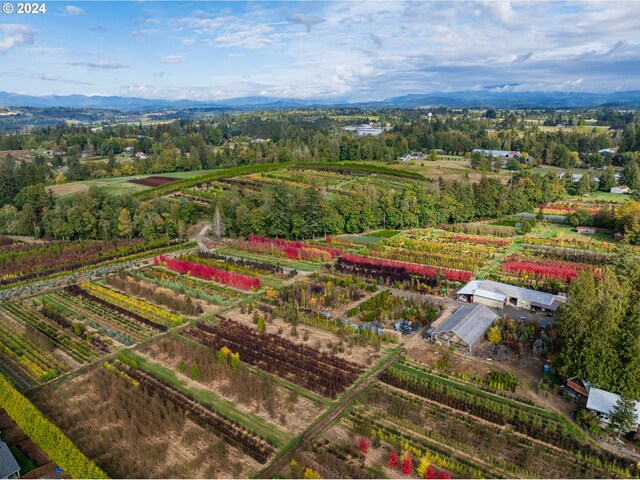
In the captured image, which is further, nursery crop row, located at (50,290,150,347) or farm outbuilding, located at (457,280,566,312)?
farm outbuilding, located at (457,280,566,312)


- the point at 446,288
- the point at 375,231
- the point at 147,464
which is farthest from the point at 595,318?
the point at 375,231

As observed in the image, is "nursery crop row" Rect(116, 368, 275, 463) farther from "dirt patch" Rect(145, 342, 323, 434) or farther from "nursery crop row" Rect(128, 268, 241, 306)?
"nursery crop row" Rect(128, 268, 241, 306)

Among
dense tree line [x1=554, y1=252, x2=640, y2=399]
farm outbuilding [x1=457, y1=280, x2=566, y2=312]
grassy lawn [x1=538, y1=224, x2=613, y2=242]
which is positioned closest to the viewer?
dense tree line [x1=554, y1=252, x2=640, y2=399]

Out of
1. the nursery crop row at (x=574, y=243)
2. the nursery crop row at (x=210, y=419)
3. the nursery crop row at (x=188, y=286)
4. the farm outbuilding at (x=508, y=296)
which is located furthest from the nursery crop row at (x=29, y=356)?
the nursery crop row at (x=574, y=243)

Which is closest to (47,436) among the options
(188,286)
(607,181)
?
(188,286)

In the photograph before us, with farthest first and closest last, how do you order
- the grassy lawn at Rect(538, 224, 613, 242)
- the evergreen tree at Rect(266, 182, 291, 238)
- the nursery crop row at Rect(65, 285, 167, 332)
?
1. the evergreen tree at Rect(266, 182, 291, 238)
2. the grassy lawn at Rect(538, 224, 613, 242)
3. the nursery crop row at Rect(65, 285, 167, 332)

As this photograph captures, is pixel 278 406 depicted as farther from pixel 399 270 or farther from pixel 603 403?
pixel 399 270

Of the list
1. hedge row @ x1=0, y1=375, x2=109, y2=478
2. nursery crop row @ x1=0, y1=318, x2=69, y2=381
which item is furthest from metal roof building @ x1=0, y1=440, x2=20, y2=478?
nursery crop row @ x1=0, y1=318, x2=69, y2=381
